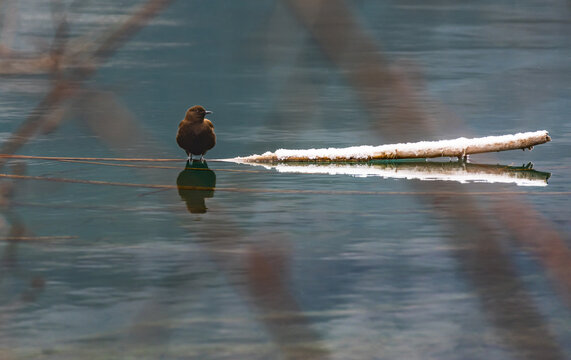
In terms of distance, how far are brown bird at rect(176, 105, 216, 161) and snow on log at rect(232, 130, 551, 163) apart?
0.37 meters

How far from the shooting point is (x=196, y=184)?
6121mm

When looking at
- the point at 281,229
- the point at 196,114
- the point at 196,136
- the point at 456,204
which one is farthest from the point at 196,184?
the point at 456,204

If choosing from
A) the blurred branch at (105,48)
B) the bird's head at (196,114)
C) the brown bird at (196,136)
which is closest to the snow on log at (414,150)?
the brown bird at (196,136)

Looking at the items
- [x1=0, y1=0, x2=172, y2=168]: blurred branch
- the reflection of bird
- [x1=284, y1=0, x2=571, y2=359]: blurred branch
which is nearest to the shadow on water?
[x1=284, y1=0, x2=571, y2=359]: blurred branch

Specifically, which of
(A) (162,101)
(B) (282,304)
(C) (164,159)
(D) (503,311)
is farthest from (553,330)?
(A) (162,101)

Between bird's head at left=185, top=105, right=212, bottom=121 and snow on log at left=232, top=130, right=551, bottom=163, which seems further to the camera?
bird's head at left=185, top=105, right=212, bottom=121

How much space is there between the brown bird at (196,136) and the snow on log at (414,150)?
369mm

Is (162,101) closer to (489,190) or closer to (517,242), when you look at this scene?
(489,190)

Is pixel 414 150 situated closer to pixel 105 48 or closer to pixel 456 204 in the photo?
pixel 456 204

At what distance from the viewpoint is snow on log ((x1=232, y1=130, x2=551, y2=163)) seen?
261 inches

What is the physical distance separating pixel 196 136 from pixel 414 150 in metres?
Answer: 1.54

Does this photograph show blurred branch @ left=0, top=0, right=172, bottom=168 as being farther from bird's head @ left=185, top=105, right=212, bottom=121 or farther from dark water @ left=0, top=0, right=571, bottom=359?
bird's head @ left=185, top=105, right=212, bottom=121

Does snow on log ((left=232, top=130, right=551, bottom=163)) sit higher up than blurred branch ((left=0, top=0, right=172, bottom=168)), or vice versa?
snow on log ((left=232, top=130, right=551, bottom=163))

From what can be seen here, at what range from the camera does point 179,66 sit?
36.1 ft
